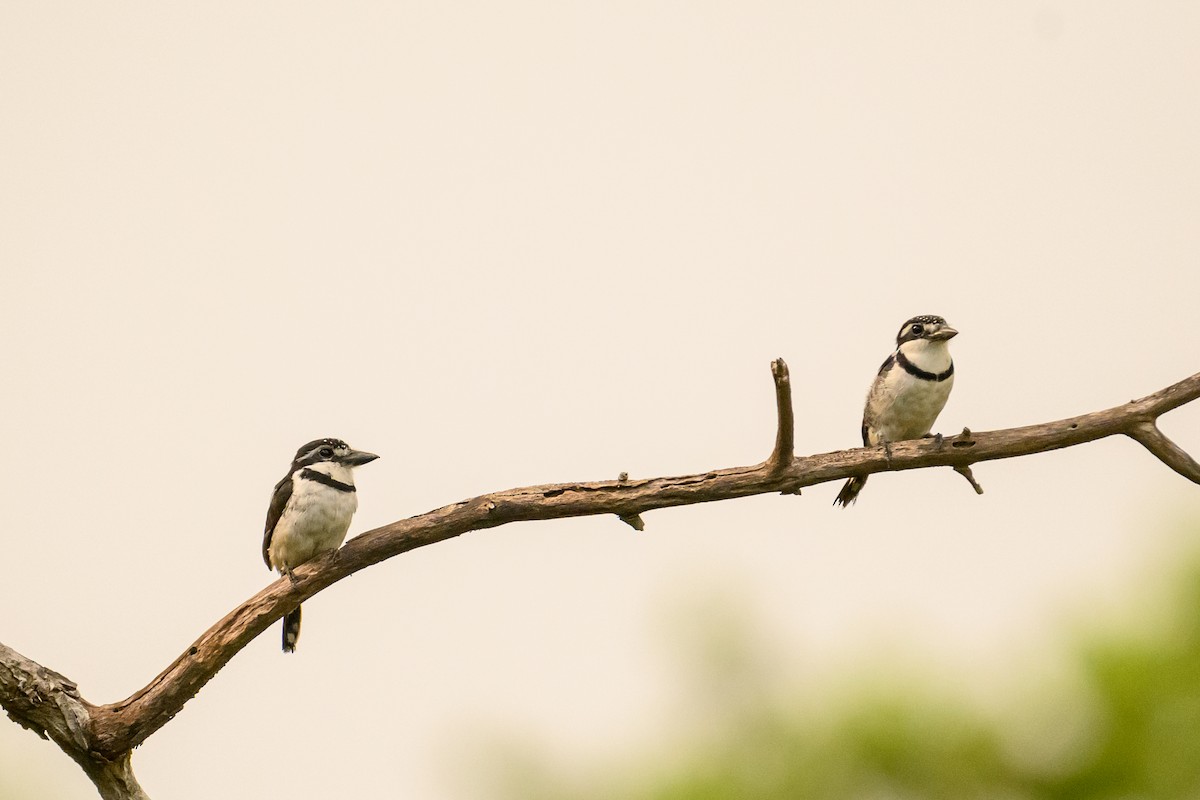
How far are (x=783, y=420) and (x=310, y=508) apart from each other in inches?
90.9

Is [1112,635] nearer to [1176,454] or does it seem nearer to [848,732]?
[848,732]

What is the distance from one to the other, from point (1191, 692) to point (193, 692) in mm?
6144

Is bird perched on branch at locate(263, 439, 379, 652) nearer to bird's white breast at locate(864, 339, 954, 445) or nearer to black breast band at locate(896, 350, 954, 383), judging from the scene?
bird's white breast at locate(864, 339, 954, 445)

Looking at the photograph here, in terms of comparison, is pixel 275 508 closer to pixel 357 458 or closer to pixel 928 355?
pixel 357 458

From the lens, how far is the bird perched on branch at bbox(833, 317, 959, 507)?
626 cm

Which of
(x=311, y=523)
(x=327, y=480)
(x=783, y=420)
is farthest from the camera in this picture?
(x=327, y=480)

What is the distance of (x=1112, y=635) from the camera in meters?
8.31

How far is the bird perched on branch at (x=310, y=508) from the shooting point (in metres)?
5.81

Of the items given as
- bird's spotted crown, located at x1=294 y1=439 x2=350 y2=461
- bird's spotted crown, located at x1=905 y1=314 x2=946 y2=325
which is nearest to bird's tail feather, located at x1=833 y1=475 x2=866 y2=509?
bird's spotted crown, located at x1=905 y1=314 x2=946 y2=325

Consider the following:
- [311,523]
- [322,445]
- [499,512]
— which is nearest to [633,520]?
→ [499,512]

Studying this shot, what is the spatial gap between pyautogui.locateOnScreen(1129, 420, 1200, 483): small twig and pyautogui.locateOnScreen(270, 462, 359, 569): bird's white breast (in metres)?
3.47

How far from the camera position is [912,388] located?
625cm

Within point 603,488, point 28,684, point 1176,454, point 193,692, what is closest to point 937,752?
point 1176,454

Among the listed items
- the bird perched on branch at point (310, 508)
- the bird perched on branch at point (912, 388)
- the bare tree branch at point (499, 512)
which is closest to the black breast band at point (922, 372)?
the bird perched on branch at point (912, 388)
